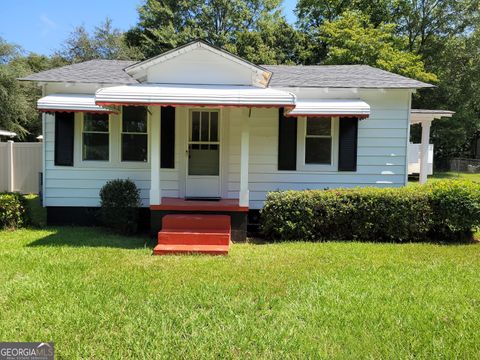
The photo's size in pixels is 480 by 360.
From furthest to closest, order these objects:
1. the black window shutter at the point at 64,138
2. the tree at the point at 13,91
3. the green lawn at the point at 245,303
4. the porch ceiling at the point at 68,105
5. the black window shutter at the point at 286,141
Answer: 1. the tree at the point at 13,91
2. the black window shutter at the point at 286,141
3. the black window shutter at the point at 64,138
4. the porch ceiling at the point at 68,105
5. the green lawn at the point at 245,303

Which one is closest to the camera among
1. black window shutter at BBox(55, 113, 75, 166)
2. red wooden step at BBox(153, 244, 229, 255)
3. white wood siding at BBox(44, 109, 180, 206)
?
red wooden step at BBox(153, 244, 229, 255)

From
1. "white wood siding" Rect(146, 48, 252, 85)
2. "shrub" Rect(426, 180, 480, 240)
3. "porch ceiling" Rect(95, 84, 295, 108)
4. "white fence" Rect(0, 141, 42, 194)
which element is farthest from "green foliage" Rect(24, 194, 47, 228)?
"shrub" Rect(426, 180, 480, 240)

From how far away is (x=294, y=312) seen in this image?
413 cm

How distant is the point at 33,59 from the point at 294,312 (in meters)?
34.6

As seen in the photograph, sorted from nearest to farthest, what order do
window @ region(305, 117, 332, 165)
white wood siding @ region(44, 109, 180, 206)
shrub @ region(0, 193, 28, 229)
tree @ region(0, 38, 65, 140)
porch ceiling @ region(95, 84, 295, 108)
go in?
porch ceiling @ region(95, 84, 295, 108) < shrub @ region(0, 193, 28, 229) < white wood siding @ region(44, 109, 180, 206) < window @ region(305, 117, 332, 165) < tree @ region(0, 38, 65, 140)

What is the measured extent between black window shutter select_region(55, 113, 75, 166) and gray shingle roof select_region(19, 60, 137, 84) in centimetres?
84

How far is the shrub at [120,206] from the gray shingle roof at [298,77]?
2.47m

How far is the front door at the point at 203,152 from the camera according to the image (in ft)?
29.8

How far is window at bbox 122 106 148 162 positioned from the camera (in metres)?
9.11

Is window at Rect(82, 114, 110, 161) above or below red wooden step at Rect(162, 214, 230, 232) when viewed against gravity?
above

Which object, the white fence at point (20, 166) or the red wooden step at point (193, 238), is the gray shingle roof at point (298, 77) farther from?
the white fence at point (20, 166)

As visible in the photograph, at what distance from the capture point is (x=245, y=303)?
14.2ft

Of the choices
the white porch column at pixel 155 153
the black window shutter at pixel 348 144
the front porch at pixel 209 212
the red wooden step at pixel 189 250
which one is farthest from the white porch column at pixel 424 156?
the white porch column at pixel 155 153

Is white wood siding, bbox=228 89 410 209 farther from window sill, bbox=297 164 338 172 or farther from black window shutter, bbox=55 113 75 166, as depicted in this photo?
black window shutter, bbox=55 113 75 166
